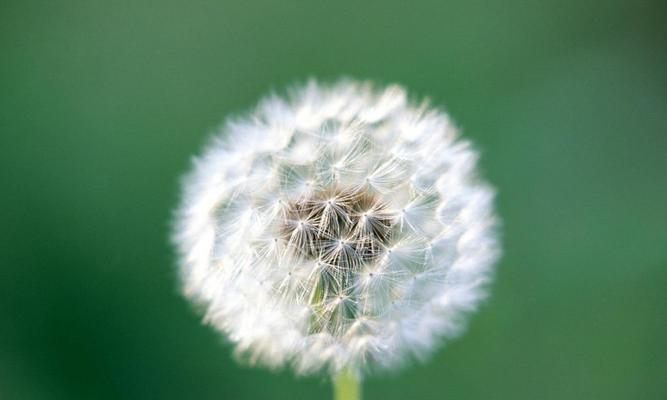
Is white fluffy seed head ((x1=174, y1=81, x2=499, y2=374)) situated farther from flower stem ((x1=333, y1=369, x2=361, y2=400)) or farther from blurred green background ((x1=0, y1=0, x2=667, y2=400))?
blurred green background ((x1=0, y1=0, x2=667, y2=400))

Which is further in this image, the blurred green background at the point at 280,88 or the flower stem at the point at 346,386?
the blurred green background at the point at 280,88

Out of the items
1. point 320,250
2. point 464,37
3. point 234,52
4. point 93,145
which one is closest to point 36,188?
point 93,145

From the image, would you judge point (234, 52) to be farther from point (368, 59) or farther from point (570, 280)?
point (570, 280)

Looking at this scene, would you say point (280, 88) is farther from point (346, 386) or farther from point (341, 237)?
point (346, 386)

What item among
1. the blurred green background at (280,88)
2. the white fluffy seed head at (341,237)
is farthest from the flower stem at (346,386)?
the blurred green background at (280,88)

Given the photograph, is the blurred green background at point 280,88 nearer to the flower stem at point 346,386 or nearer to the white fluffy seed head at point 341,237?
the white fluffy seed head at point 341,237

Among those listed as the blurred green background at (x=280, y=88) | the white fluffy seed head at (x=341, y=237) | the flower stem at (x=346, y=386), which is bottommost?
the flower stem at (x=346, y=386)

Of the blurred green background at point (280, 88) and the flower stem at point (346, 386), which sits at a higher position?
the blurred green background at point (280, 88)
